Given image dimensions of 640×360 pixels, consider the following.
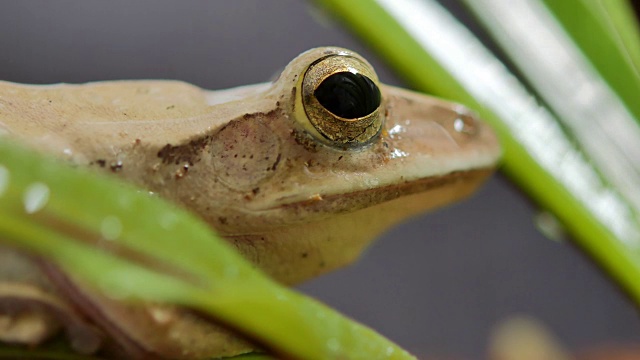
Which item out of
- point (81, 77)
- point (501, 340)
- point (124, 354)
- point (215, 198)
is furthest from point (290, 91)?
point (501, 340)

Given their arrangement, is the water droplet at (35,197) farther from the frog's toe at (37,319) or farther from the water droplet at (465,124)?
the water droplet at (465,124)

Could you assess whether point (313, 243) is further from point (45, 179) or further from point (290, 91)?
point (45, 179)

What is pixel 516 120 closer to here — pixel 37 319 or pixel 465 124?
pixel 465 124

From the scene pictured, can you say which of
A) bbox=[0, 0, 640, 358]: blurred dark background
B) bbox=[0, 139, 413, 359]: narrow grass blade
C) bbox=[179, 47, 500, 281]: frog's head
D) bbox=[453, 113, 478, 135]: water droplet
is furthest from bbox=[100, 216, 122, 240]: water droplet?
bbox=[0, 0, 640, 358]: blurred dark background

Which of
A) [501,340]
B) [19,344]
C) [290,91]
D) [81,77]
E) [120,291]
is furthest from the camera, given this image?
[501,340]

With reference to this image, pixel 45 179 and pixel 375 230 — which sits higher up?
pixel 375 230

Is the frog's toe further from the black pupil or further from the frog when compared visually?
the black pupil
